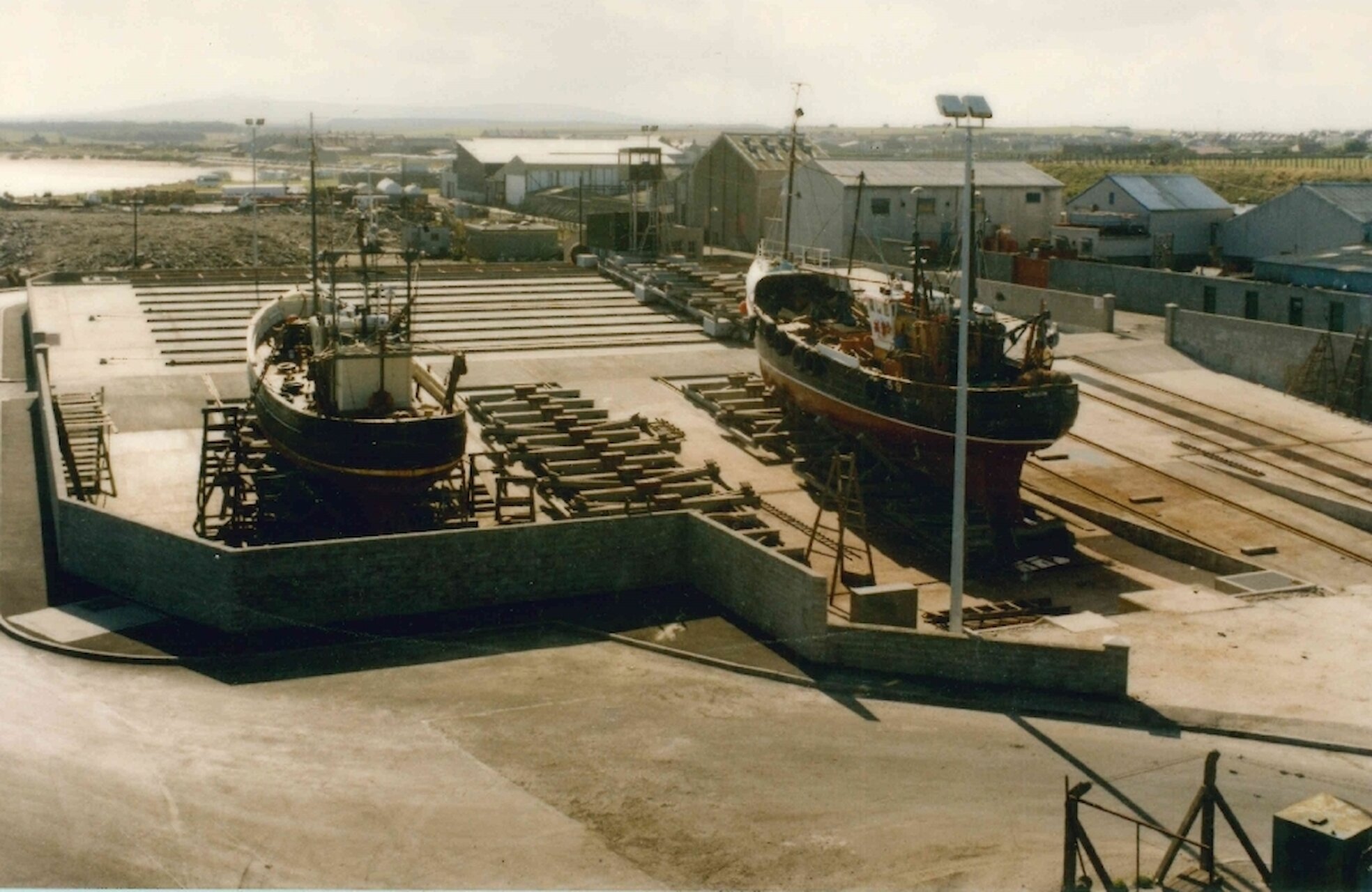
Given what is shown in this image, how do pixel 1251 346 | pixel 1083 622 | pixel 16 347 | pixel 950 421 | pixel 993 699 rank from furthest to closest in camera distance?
pixel 16 347 → pixel 1251 346 → pixel 950 421 → pixel 1083 622 → pixel 993 699

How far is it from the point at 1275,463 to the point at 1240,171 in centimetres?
7588

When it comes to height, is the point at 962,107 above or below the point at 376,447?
above

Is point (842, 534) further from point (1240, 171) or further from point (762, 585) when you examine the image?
point (1240, 171)

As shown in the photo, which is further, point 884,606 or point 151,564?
point 151,564

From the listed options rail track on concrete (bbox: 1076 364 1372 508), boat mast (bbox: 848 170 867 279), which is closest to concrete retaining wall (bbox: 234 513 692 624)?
boat mast (bbox: 848 170 867 279)

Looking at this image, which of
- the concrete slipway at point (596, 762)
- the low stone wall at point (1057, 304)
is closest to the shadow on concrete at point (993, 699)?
the concrete slipway at point (596, 762)

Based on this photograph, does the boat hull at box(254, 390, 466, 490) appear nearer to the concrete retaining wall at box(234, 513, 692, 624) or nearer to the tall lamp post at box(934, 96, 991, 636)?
the concrete retaining wall at box(234, 513, 692, 624)

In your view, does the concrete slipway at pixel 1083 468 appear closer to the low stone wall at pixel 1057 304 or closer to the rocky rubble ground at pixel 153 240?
the low stone wall at pixel 1057 304

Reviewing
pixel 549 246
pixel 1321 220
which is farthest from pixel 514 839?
pixel 549 246

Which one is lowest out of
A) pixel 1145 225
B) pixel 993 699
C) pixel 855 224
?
pixel 993 699

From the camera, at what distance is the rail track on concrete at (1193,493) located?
26562 mm

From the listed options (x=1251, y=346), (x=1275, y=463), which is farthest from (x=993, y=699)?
(x=1251, y=346)

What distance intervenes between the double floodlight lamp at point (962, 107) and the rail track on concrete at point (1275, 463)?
1401cm

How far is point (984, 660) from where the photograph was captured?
18984 millimetres
